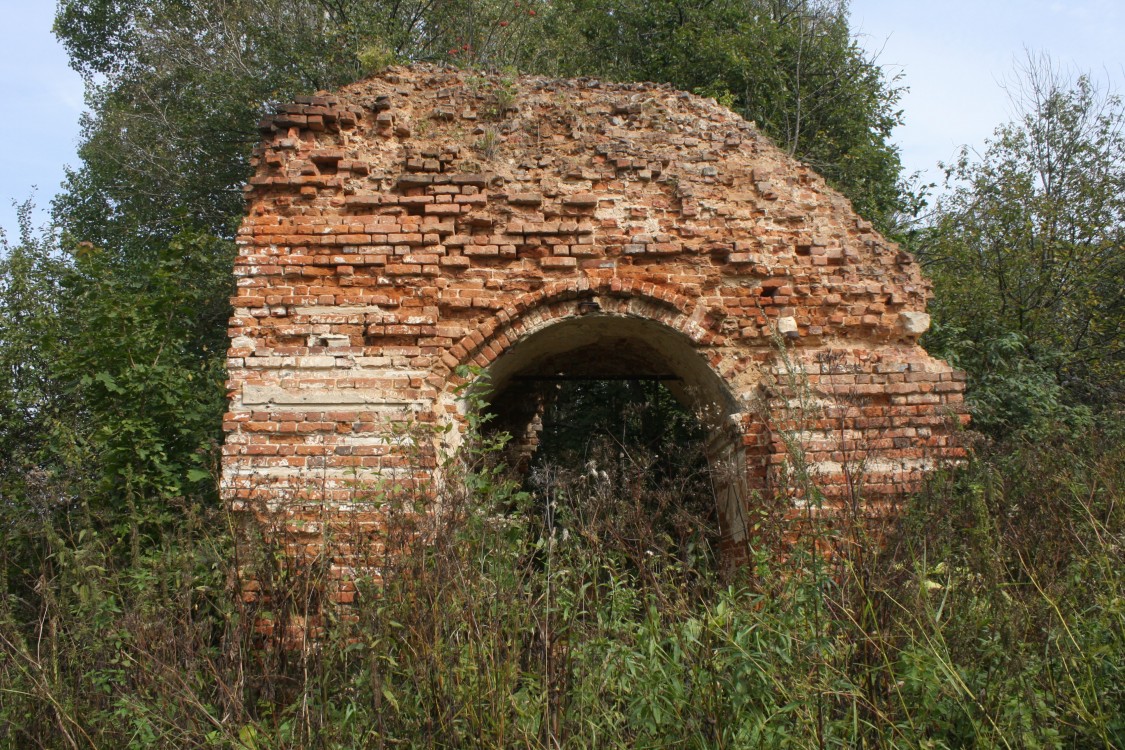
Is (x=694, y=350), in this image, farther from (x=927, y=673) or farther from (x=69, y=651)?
(x=69, y=651)

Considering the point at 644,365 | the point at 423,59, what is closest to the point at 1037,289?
the point at 644,365

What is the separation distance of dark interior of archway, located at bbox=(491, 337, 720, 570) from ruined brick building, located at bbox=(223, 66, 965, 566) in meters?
0.70

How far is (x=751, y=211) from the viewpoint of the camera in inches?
238

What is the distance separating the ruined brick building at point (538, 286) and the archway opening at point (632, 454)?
3.0 inches

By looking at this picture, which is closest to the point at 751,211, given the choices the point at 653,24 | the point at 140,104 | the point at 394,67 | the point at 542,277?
the point at 542,277

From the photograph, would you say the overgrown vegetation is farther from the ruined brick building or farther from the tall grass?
the ruined brick building

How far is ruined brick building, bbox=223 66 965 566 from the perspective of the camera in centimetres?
550

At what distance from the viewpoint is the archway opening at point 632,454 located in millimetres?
4035

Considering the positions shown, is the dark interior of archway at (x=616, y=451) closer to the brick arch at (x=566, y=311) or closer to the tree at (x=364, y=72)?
the brick arch at (x=566, y=311)

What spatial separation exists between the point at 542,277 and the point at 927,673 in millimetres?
3467

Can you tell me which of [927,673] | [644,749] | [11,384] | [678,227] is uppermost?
[678,227]

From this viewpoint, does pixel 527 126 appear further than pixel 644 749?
Yes

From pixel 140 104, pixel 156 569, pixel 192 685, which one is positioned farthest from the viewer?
pixel 140 104

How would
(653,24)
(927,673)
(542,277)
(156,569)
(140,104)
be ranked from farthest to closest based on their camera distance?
1. (140,104)
2. (653,24)
3. (542,277)
4. (156,569)
5. (927,673)
